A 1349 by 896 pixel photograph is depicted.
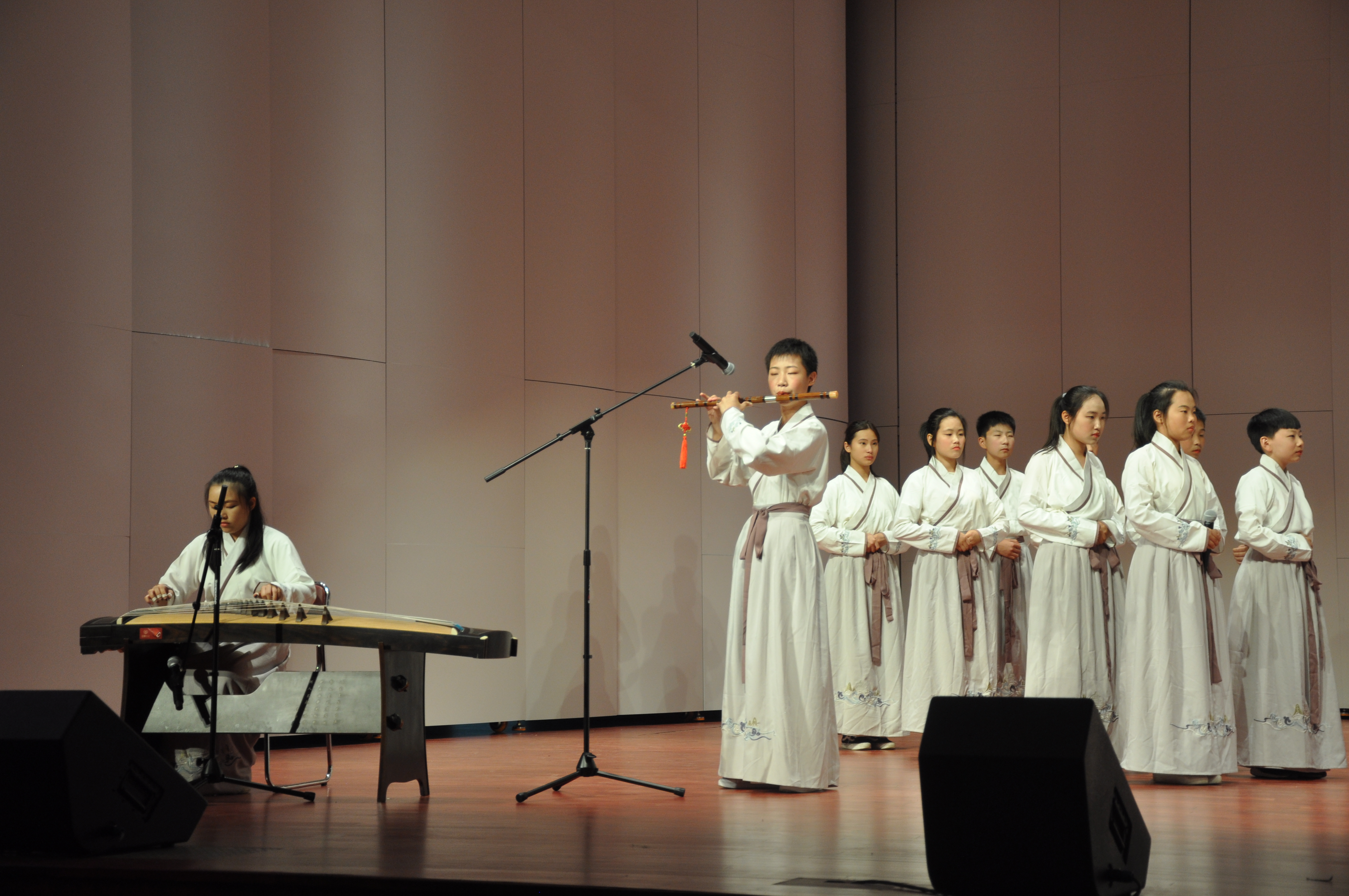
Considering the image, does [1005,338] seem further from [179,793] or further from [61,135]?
[179,793]

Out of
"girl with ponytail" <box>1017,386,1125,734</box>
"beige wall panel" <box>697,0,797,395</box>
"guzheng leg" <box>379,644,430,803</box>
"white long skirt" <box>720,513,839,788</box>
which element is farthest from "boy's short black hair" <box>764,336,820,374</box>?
"beige wall panel" <box>697,0,797,395</box>

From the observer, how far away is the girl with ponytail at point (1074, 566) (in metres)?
5.50

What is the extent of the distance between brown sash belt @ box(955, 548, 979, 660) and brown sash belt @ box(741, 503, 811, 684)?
Answer: 230 centimetres

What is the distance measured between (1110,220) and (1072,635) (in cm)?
437

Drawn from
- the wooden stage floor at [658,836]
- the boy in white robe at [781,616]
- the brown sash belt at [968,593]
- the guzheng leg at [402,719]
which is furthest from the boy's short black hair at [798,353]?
the brown sash belt at [968,593]

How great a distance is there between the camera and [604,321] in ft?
25.7

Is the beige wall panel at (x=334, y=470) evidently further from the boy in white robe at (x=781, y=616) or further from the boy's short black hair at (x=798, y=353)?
the boy's short black hair at (x=798, y=353)

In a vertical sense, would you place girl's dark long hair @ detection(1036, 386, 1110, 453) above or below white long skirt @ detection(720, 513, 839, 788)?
above

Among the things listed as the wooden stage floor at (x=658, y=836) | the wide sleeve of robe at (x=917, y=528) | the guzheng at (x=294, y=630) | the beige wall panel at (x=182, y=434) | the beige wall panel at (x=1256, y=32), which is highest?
the beige wall panel at (x=1256, y=32)

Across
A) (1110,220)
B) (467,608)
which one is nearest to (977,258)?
(1110,220)

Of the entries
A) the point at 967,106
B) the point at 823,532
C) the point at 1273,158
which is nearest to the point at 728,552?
the point at 823,532

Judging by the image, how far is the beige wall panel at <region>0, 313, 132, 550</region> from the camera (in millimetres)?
5195

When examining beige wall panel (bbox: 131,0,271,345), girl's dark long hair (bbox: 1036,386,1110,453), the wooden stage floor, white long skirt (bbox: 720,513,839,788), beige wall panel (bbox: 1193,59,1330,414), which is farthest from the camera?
beige wall panel (bbox: 1193,59,1330,414)

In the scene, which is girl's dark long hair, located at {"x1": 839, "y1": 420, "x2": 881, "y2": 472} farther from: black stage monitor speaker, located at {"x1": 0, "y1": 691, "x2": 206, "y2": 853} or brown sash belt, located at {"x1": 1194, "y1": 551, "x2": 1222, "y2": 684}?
black stage monitor speaker, located at {"x1": 0, "y1": 691, "x2": 206, "y2": 853}
